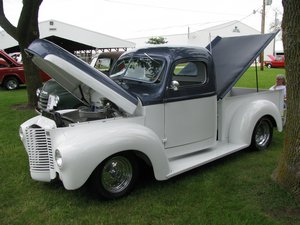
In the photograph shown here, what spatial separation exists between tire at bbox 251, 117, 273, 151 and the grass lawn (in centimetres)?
64

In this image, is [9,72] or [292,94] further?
[9,72]

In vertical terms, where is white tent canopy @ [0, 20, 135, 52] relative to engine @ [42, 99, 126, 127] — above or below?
above

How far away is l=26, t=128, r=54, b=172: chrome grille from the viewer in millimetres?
4066

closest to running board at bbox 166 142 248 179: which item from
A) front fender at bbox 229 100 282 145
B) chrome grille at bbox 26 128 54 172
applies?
front fender at bbox 229 100 282 145

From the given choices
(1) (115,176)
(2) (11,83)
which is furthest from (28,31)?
(2) (11,83)

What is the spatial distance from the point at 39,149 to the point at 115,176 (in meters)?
0.98

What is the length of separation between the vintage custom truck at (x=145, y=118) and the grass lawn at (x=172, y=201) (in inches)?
9.7

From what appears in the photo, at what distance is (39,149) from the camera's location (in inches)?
163

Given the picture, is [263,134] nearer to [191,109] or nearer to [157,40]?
[191,109]

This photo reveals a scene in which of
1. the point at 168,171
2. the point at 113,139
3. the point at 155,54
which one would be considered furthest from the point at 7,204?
the point at 155,54

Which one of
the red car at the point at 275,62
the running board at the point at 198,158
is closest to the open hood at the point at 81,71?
the running board at the point at 198,158

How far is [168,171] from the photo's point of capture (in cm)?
437

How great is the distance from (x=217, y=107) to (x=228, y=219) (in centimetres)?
225

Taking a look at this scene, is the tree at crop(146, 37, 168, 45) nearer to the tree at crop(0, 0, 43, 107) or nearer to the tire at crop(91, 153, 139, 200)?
the tree at crop(0, 0, 43, 107)
